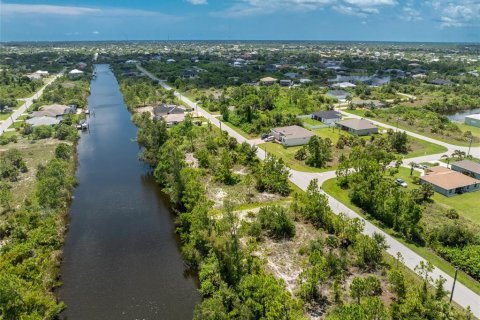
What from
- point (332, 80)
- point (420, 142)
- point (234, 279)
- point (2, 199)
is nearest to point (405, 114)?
point (420, 142)

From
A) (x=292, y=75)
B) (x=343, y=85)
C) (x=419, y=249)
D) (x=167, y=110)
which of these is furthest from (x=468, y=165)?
(x=292, y=75)

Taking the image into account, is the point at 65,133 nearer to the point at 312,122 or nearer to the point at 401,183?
the point at 312,122

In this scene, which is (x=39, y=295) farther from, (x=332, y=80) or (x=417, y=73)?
(x=417, y=73)

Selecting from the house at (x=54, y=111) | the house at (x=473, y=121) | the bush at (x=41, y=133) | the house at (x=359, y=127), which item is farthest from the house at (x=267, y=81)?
the bush at (x=41, y=133)

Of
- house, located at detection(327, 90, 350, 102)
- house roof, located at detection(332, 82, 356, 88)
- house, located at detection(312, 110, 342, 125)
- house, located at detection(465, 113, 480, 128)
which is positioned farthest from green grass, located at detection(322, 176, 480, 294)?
house roof, located at detection(332, 82, 356, 88)

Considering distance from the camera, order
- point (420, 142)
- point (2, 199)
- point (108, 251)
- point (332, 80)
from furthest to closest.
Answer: point (332, 80), point (420, 142), point (2, 199), point (108, 251)

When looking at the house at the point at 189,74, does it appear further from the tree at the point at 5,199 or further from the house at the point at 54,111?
the tree at the point at 5,199
